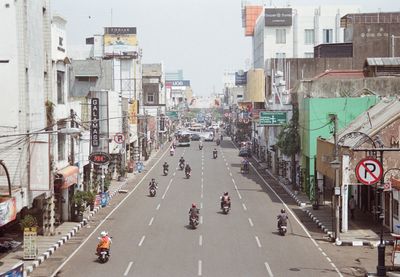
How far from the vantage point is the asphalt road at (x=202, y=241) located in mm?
24672

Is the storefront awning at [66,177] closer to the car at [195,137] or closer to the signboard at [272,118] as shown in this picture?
the signboard at [272,118]

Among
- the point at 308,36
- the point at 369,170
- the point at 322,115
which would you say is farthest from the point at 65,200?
the point at 308,36

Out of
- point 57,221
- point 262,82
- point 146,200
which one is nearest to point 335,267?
point 57,221

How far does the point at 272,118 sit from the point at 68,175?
2516 cm

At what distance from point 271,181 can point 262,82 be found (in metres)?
38.4

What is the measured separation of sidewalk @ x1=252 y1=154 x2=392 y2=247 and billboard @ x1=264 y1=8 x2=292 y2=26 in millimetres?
71383

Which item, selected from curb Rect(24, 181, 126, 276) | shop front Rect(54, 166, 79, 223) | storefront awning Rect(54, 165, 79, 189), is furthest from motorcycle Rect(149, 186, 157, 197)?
shop front Rect(54, 166, 79, 223)

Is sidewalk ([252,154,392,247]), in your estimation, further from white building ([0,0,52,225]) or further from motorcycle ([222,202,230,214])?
white building ([0,0,52,225])

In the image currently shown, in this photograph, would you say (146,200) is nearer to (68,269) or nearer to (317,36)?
(68,269)

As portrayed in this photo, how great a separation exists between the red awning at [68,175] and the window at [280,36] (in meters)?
84.0

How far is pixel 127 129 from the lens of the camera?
223 ft

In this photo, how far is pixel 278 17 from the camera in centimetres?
11588

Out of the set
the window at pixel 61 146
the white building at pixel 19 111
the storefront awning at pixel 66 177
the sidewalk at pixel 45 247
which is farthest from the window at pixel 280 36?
the white building at pixel 19 111

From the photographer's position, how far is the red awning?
34062 mm
